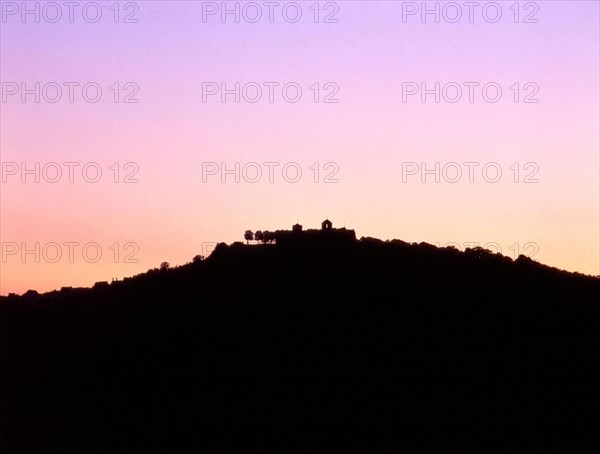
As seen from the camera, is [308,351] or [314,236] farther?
[314,236]

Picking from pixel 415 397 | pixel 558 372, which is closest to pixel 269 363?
pixel 415 397

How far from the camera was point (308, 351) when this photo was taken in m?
55.2

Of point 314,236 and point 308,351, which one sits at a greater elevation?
point 314,236

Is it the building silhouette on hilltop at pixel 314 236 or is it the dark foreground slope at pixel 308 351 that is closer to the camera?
the dark foreground slope at pixel 308 351

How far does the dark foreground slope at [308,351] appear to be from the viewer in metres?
45.3

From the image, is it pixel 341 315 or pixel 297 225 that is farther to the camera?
pixel 297 225

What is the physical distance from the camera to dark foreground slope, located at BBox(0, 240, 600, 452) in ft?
149

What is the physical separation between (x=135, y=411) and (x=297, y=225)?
1397 inches

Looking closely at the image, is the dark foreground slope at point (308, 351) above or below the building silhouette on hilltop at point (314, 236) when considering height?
below

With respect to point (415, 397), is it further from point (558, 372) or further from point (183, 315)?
point (183, 315)

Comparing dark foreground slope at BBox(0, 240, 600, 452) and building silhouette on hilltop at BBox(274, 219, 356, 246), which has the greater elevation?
building silhouette on hilltop at BBox(274, 219, 356, 246)

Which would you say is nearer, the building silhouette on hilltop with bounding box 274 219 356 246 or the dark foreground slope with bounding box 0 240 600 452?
the dark foreground slope with bounding box 0 240 600 452

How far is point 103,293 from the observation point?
7569 centimetres

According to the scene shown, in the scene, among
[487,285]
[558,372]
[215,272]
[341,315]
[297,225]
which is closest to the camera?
[558,372]
